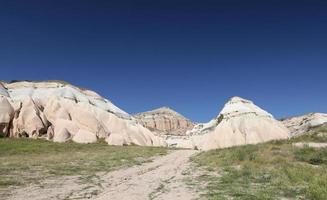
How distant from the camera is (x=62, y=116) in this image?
241ft

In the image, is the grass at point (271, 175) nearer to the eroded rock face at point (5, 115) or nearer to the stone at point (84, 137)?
the stone at point (84, 137)

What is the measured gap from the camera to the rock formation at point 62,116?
224 feet

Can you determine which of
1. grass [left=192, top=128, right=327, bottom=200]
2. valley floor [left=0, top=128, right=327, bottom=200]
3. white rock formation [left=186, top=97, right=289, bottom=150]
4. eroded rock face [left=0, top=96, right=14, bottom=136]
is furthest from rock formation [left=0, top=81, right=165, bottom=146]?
grass [left=192, top=128, right=327, bottom=200]

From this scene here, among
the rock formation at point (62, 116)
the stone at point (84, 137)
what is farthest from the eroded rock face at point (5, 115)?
the stone at point (84, 137)

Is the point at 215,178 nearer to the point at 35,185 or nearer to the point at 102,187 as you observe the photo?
the point at 102,187

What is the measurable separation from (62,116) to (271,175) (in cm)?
5919

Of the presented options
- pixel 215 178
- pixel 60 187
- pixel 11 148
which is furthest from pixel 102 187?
pixel 11 148

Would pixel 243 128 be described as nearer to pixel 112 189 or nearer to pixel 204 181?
pixel 204 181

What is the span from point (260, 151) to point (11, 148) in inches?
1276

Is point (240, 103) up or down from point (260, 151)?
up

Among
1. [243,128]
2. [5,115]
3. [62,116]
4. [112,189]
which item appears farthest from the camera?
[243,128]

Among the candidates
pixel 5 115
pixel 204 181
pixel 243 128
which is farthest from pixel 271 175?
pixel 243 128

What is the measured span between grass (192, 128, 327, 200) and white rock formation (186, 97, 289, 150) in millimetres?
49990

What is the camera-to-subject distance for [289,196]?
14758 millimetres
